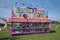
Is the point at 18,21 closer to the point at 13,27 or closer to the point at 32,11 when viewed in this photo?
Result: the point at 13,27

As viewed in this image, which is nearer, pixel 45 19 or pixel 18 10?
pixel 18 10

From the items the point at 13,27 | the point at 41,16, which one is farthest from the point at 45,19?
the point at 13,27

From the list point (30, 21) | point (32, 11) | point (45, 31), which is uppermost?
point (32, 11)

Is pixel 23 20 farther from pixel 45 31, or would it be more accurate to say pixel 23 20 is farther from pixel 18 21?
pixel 45 31

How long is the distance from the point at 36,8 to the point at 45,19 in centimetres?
247

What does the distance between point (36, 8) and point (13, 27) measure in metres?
5.54

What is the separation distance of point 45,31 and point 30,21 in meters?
3.37

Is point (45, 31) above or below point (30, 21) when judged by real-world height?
below

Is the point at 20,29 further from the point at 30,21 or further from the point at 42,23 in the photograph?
the point at 42,23

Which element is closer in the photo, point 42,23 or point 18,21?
point 18,21

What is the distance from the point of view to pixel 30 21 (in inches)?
955

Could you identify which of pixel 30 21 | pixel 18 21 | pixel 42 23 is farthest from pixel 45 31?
pixel 18 21

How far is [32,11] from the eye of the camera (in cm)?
2505

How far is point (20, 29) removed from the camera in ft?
76.0
